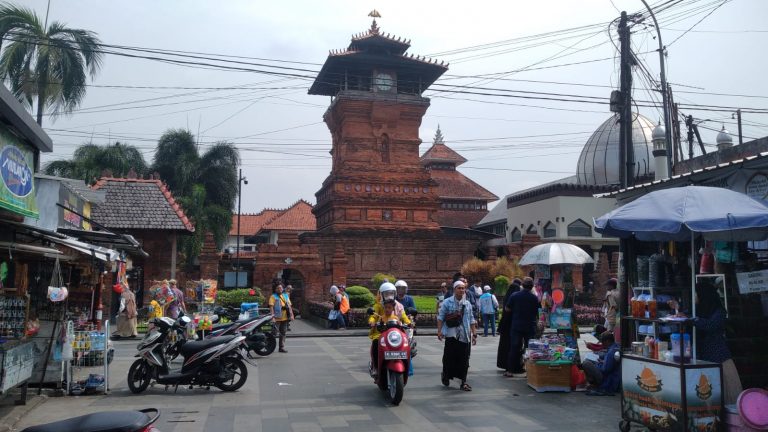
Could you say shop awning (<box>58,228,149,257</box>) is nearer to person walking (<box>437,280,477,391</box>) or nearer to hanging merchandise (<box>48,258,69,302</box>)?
hanging merchandise (<box>48,258,69,302</box>)

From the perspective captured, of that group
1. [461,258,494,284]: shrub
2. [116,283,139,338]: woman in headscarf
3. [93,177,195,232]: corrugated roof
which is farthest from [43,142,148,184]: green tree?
[461,258,494,284]: shrub

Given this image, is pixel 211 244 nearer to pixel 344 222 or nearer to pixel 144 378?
pixel 344 222

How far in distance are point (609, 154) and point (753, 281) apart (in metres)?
33.8

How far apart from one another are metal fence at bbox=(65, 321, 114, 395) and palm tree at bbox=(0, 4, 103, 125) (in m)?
14.5

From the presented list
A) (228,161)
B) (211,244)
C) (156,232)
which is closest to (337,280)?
(211,244)

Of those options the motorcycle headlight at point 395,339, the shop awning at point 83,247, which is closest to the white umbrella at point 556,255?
the motorcycle headlight at point 395,339

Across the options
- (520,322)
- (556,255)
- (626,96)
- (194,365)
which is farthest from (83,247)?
(626,96)

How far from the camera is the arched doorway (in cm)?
2928

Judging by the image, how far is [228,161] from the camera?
124 ft

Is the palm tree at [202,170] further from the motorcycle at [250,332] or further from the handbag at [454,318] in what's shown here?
the handbag at [454,318]

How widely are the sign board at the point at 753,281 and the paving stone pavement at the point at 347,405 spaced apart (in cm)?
222

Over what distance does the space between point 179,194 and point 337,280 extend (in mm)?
13958

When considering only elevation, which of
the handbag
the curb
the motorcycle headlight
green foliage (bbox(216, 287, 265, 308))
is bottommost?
the curb

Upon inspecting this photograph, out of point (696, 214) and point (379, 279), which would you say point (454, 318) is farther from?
point (379, 279)
